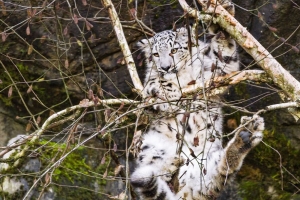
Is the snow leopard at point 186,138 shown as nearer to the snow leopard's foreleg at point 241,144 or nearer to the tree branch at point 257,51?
the snow leopard's foreleg at point 241,144

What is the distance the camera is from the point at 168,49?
558 cm

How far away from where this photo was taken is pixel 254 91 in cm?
633

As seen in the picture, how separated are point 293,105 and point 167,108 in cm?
145

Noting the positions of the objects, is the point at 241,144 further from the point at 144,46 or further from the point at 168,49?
the point at 144,46

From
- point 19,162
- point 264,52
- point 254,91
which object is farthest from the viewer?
point 254,91

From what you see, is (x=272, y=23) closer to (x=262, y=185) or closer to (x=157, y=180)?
(x=262, y=185)

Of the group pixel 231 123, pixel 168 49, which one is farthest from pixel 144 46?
pixel 231 123

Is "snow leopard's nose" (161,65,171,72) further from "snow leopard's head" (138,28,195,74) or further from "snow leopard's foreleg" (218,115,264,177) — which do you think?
"snow leopard's foreleg" (218,115,264,177)

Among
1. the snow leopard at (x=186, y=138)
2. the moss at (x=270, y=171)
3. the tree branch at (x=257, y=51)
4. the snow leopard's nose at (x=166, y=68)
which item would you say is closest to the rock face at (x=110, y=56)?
the moss at (x=270, y=171)

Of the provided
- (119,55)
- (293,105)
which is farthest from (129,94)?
(293,105)

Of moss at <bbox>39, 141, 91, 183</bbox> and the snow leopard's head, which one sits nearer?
the snow leopard's head

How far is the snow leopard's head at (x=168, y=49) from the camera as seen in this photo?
17.9ft

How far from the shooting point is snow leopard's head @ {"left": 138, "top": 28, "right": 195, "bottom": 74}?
17.9ft

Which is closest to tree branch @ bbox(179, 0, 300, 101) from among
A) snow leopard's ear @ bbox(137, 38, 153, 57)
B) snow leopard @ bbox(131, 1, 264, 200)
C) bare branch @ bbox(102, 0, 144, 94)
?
snow leopard @ bbox(131, 1, 264, 200)
